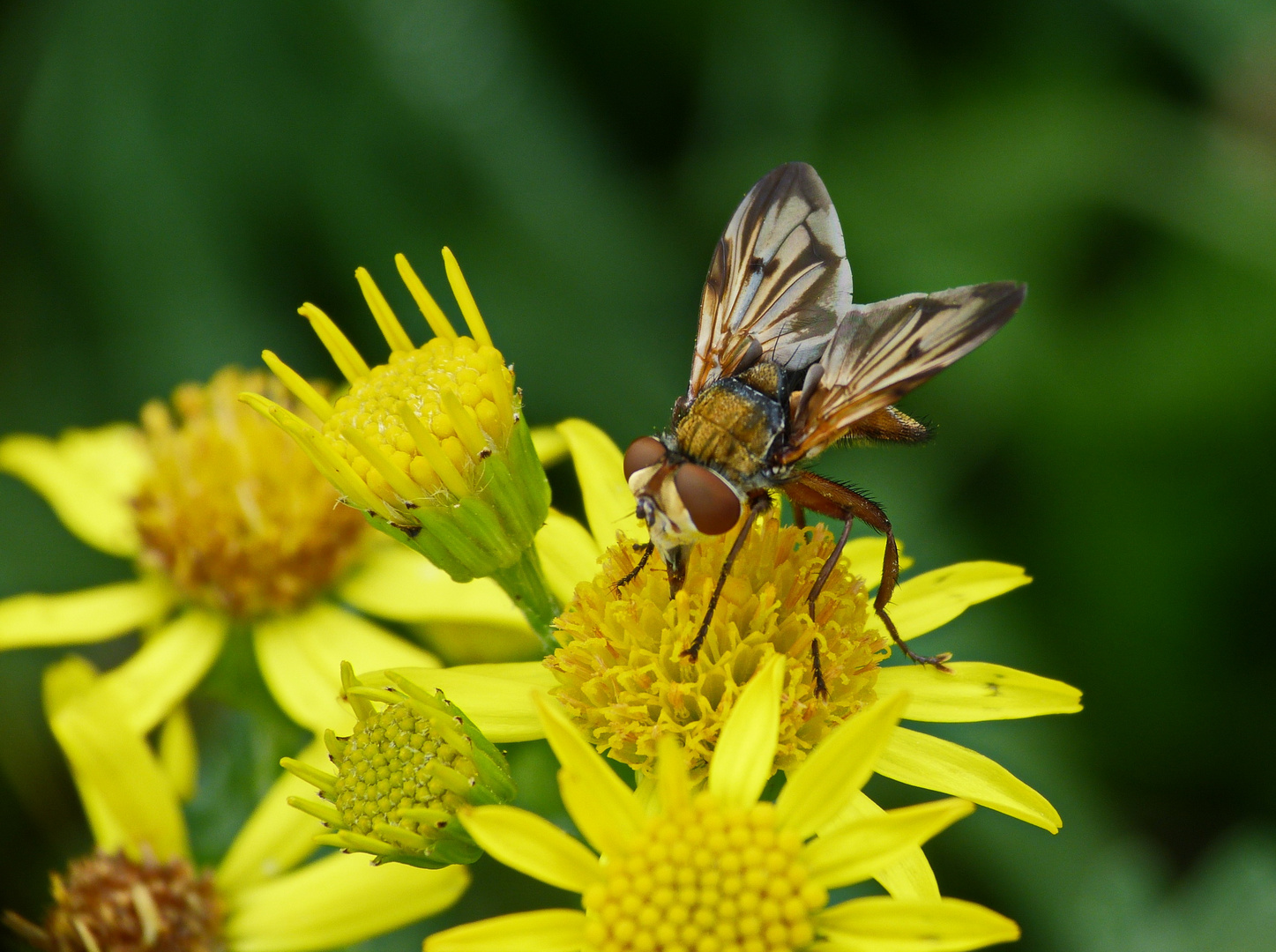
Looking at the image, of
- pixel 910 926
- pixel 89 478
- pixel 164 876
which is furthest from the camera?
pixel 89 478

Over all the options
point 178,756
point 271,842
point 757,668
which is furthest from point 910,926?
point 178,756

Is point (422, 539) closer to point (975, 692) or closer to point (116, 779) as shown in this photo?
point (975, 692)

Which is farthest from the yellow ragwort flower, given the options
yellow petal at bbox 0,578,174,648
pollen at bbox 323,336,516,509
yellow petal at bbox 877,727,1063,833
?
yellow petal at bbox 0,578,174,648

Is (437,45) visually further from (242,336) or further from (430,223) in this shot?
(242,336)

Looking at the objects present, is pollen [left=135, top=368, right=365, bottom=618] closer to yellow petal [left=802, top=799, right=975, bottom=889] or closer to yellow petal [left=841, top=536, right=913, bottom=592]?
yellow petal [left=841, top=536, right=913, bottom=592]

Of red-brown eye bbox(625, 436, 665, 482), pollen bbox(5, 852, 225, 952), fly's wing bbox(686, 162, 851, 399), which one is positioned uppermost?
fly's wing bbox(686, 162, 851, 399)

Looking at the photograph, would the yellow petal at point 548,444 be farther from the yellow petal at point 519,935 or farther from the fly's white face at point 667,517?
the yellow petal at point 519,935
